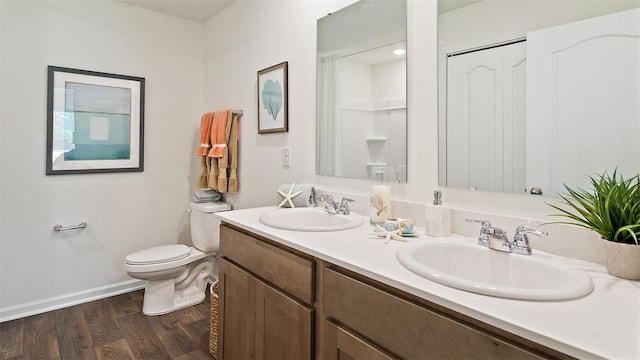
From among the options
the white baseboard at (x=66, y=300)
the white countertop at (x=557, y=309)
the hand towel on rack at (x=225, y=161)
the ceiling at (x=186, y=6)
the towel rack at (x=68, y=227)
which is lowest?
the white baseboard at (x=66, y=300)

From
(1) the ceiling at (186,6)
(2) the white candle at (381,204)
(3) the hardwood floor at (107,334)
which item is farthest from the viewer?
(1) the ceiling at (186,6)

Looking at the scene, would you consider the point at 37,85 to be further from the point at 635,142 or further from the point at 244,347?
the point at 635,142

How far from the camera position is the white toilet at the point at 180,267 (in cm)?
230

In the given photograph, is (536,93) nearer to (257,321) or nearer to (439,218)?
(439,218)

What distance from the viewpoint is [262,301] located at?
4.35 ft

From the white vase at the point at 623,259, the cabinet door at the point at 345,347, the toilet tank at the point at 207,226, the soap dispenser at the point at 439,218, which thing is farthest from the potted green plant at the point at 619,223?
the toilet tank at the point at 207,226

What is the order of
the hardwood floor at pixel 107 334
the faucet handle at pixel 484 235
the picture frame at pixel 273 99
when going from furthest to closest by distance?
the picture frame at pixel 273 99, the hardwood floor at pixel 107 334, the faucet handle at pixel 484 235

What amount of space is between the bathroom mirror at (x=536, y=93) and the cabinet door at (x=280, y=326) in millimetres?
740

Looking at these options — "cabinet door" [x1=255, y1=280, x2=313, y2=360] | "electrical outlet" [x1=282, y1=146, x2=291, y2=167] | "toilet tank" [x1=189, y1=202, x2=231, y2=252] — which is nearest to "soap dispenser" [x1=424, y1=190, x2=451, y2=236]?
"cabinet door" [x1=255, y1=280, x2=313, y2=360]

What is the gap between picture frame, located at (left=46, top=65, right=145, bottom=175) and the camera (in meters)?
2.44

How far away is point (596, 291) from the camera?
76 centimetres

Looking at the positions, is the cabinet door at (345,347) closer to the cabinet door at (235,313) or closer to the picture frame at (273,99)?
the cabinet door at (235,313)

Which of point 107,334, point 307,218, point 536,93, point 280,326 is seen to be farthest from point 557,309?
point 107,334

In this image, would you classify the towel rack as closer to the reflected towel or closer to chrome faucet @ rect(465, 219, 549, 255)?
the reflected towel
